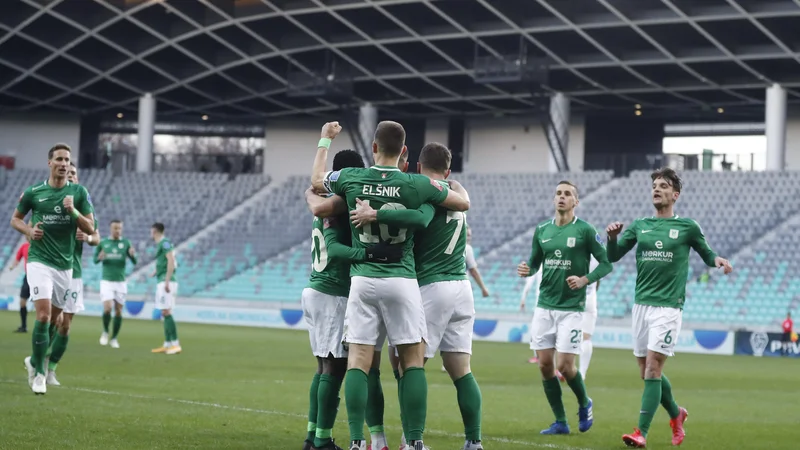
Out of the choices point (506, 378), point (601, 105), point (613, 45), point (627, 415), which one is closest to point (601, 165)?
point (601, 105)

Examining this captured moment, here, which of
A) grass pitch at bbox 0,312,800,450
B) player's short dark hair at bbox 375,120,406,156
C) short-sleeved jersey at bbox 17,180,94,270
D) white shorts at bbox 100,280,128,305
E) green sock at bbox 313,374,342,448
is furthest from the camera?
white shorts at bbox 100,280,128,305

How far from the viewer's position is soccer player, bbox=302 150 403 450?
841 centimetres

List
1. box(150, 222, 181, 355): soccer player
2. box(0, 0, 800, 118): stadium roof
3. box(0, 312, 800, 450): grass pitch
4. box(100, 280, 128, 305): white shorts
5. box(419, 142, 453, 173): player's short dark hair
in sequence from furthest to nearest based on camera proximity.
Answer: box(0, 0, 800, 118): stadium roof → box(100, 280, 128, 305): white shorts → box(150, 222, 181, 355): soccer player → box(0, 312, 800, 450): grass pitch → box(419, 142, 453, 173): player's short dark hair

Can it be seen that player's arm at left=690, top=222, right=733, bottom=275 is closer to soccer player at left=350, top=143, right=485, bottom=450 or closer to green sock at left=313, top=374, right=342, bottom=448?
soccer player at left=350, top=143, right=485, bottom=450

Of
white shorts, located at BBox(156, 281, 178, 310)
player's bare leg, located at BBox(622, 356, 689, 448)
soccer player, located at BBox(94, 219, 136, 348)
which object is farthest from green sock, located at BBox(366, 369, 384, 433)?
soccer player, located at BBox(94, 219, 136, 348)

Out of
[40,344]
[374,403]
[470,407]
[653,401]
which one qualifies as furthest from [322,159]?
Result: [40,344]

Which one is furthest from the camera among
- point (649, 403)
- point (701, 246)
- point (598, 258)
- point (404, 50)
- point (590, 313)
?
point (404, 50)

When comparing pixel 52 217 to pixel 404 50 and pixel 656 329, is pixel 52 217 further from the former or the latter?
pixel 404 50

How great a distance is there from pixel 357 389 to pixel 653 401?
11.1 feet

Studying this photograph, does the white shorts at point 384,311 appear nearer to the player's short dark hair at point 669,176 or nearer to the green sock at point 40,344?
the player's short dark hair at point 669,176

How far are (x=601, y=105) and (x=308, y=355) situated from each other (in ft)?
93.1

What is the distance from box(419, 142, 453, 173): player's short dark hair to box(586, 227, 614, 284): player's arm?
273 cm

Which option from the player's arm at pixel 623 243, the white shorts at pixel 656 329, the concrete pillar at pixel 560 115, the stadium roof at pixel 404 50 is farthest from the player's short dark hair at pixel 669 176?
the concrete pillar at pixel 560 115

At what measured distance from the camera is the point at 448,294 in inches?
332
